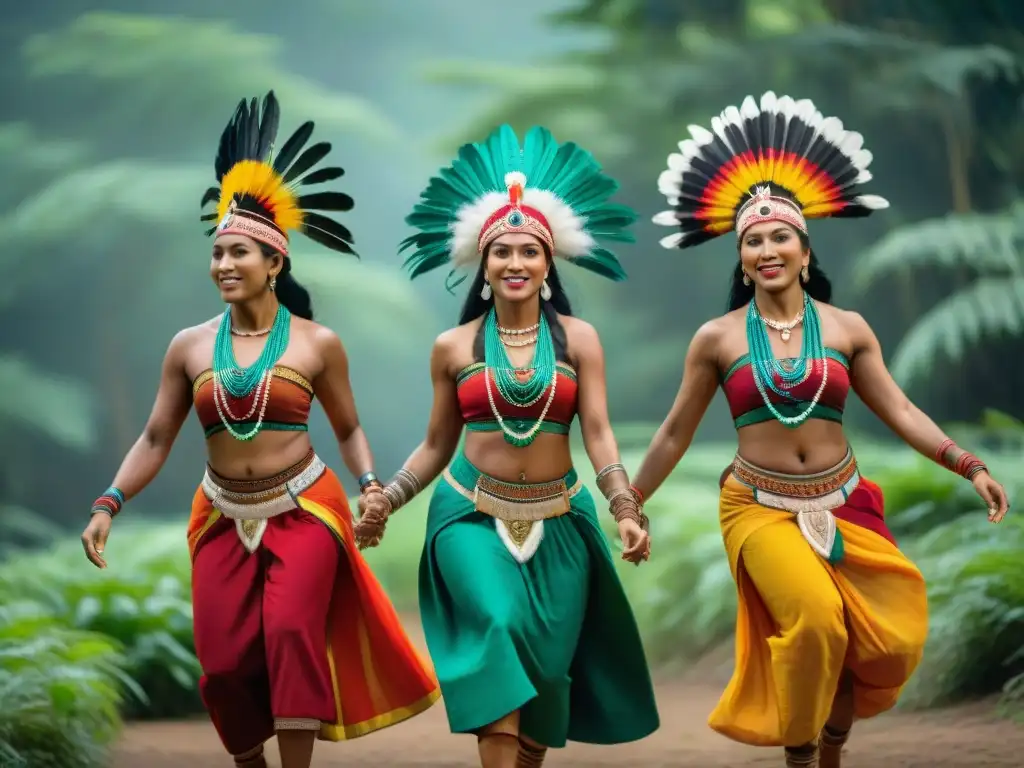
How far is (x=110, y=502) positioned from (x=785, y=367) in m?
2.01

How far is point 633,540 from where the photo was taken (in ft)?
12.1

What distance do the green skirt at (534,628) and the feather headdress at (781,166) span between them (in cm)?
98

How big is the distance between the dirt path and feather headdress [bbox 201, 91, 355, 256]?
7.32 ft

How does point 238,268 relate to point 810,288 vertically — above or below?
above

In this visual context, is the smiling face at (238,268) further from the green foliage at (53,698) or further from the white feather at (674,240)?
the green foliage at (53,698)

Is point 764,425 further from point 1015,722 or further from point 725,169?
point 1015,722

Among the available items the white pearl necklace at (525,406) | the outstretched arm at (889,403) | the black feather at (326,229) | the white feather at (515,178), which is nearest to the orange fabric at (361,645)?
the white pearl necklace at (525,406)

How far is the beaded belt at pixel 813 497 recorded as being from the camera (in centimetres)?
390

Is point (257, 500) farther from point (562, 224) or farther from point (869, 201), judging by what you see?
point (869, 201)

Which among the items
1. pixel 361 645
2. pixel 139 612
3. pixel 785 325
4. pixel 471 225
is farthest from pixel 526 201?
pixel 139 612

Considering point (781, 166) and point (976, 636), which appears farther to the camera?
point (976, 636)

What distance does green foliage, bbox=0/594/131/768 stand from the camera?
4.87 meters

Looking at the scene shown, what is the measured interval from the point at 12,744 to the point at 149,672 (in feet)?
4.71

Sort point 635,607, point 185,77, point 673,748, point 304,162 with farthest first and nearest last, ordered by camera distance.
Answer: point 185,77 < point 635,607 < point 673,748 < point 304,162
